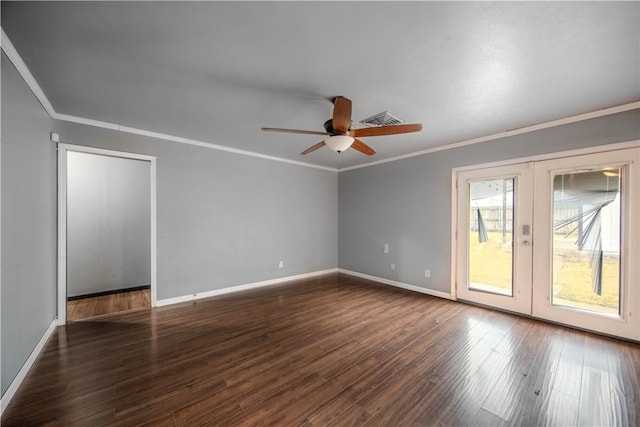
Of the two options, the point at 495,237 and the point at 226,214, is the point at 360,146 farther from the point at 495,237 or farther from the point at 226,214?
the point at 226,214

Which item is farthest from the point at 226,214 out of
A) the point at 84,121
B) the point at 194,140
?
the point at 84,121

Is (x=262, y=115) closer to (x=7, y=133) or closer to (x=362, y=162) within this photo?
(x=7, y=133)

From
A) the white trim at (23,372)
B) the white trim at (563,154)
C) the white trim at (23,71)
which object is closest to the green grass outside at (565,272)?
the white trim at (563,154)

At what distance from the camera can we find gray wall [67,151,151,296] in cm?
432

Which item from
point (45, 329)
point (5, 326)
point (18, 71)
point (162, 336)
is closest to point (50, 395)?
point (5, 326)

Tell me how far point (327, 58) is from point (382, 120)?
1.31 m

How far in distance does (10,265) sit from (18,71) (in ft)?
4.95

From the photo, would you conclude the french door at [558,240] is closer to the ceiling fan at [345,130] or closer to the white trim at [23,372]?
the ceiling fan at [345,130]

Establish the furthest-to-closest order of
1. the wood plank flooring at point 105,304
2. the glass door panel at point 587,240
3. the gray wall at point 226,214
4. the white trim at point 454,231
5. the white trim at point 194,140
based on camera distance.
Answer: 1. the white trim at point 454,231
2. the gray wall at point 226,214
3. the wood plank flooring at point 105,304
4. the glass door panel at point 587,240
5. the white trim at point 194,140

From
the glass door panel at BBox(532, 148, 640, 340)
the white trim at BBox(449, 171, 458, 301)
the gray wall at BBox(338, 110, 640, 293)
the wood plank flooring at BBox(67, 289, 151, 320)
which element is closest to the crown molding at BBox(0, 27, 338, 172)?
the gray wall at BBox(338, 110, 640, 293)

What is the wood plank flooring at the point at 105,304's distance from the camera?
3.42 meters

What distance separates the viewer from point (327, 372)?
210cm

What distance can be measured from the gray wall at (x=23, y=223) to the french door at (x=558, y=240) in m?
4.95

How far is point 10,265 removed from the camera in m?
1.82
